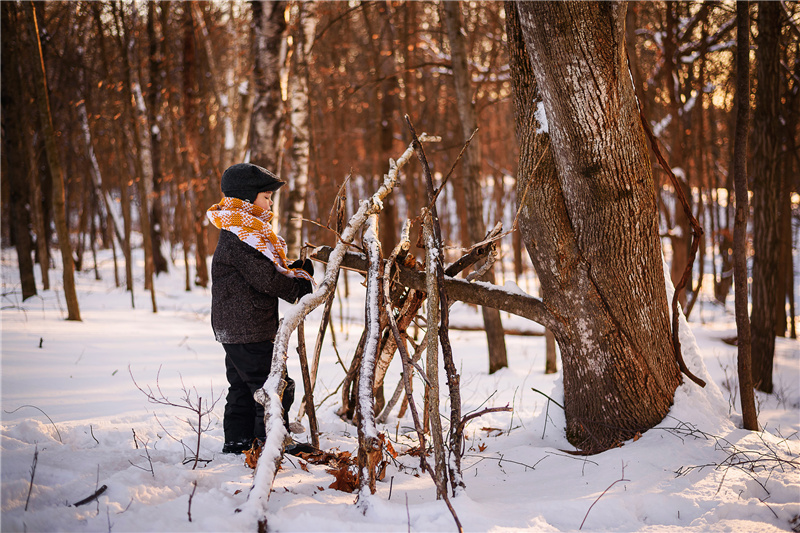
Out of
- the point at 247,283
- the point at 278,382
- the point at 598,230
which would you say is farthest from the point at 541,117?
the point at 278,382

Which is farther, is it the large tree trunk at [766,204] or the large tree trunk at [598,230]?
the large tree trunk at [766,204]

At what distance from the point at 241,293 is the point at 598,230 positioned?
208cm

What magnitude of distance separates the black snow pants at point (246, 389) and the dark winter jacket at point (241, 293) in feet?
0.25

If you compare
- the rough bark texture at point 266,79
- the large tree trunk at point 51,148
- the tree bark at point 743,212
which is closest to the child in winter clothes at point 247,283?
the tree bark at point 743,212

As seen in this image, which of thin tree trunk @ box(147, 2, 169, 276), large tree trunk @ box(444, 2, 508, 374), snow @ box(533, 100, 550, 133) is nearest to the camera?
snow @ box(533, 100, 550, 133)

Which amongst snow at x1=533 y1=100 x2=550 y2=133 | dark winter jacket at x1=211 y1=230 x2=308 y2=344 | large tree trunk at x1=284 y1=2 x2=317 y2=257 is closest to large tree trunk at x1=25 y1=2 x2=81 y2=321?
large tree trunk at x1=284 y1=2 x2=317 y2=257

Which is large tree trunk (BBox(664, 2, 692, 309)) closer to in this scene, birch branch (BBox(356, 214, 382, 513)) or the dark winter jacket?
birch branch (BBox(356, 214, 382, 513))

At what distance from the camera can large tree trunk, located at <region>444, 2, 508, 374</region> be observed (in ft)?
18.0

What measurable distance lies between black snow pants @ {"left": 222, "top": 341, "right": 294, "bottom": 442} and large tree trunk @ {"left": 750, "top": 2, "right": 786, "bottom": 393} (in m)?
5.06

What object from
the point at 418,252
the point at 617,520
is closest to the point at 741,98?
the point at 617,520

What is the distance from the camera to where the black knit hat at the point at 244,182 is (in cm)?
267

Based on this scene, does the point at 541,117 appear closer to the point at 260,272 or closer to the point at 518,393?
the point at 260,272

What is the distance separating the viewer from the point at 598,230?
8.74ft

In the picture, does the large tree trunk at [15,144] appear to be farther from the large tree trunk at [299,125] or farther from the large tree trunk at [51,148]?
the large tree trunk at [299,125]
